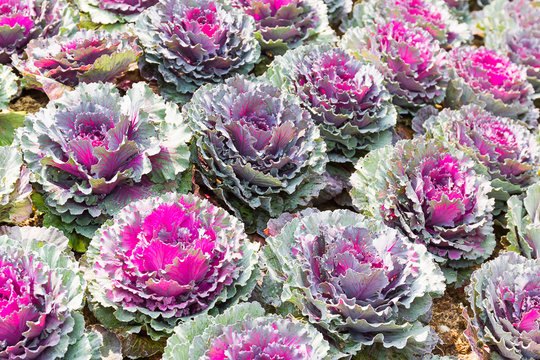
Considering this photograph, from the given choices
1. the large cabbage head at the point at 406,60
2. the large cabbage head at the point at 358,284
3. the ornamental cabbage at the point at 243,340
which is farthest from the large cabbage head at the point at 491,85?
the ornamental cabbage at the point at 243,340

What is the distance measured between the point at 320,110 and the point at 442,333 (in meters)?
1.82

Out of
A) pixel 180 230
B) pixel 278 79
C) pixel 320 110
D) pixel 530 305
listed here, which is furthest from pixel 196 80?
pixel 530 305

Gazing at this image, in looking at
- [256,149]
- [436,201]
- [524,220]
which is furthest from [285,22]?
[524,220]

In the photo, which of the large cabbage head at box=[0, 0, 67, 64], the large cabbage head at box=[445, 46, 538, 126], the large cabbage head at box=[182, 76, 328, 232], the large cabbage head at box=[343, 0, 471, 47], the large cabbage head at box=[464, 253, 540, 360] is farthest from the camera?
the large cabbage head at box=[343, 0, 471, 47]

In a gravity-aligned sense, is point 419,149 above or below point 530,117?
above

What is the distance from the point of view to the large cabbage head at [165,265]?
277 centimetres

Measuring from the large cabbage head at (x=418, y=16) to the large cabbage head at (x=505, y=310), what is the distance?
2850 millimetres

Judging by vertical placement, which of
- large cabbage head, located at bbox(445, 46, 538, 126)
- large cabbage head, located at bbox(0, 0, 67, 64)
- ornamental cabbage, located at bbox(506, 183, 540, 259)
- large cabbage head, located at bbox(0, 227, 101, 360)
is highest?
large cabbage head, located at bbox(0, 0, 67, 64)

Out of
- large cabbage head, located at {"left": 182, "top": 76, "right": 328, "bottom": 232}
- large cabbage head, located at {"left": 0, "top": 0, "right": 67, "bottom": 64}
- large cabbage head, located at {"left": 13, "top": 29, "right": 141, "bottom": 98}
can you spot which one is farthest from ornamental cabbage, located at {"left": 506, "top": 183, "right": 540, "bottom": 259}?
large cabbage head, located at {"left": 0, "top": 0, "right": 67, "bottom": 64}

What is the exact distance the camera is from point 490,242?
3742 mm

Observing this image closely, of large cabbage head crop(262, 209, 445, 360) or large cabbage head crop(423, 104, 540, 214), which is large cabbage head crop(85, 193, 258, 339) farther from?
large cabbage head crop(423, 104, 540, 214)

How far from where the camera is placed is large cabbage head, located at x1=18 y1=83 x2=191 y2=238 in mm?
3241

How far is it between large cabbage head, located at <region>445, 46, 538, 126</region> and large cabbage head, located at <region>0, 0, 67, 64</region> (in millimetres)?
3529

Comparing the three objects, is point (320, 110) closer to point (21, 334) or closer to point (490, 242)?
point (490, 242)
